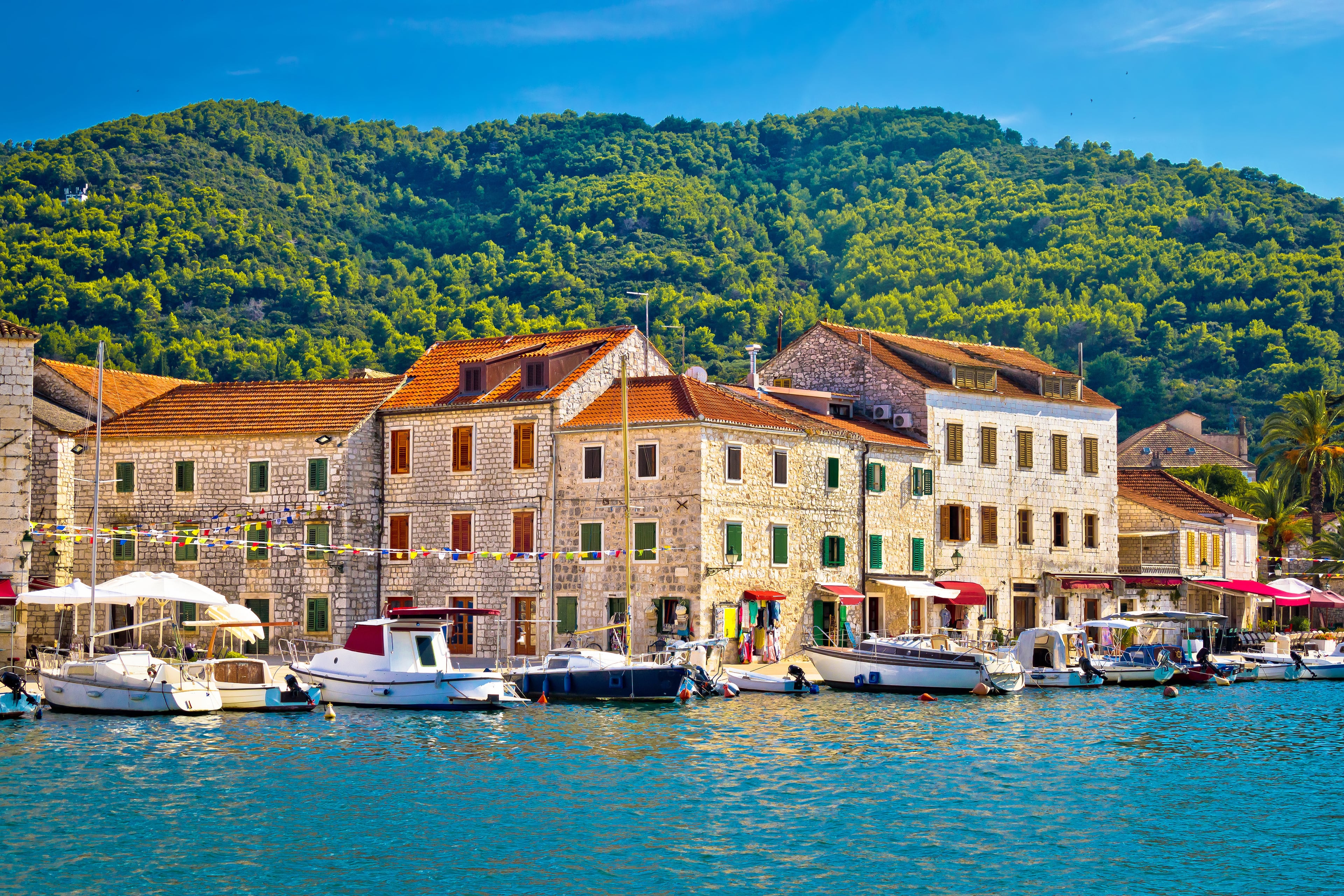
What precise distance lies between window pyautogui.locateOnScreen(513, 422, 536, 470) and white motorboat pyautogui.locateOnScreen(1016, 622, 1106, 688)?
17.8 m

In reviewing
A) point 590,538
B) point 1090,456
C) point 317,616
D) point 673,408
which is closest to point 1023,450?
point 1090,456

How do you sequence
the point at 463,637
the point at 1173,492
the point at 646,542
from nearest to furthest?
the point at 646,542 < the point at 463,637 < the point at 1173,492

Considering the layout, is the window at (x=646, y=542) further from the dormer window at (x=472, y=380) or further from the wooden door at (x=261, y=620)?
the wooden door at (x=261, y=620)

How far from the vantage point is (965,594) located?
61031mm

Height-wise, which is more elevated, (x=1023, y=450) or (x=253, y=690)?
(x=1023, y=450)

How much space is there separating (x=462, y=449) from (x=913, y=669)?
60.0ft

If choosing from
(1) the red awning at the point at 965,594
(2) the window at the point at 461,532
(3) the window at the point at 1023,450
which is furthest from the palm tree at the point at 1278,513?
(2) the window at the point at 461,532

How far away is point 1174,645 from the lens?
66.1 m

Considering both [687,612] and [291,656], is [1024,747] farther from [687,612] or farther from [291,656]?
[291,656]

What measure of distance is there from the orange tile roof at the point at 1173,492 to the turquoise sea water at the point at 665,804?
32.4m

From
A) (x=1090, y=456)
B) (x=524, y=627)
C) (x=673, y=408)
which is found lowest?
(x=524, y=627)

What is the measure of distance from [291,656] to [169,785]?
77.4 ft

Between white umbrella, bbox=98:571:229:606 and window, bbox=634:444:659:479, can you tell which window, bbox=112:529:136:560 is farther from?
window, bbox=634:444:659:479

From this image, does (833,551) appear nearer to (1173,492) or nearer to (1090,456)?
(1090,456)
